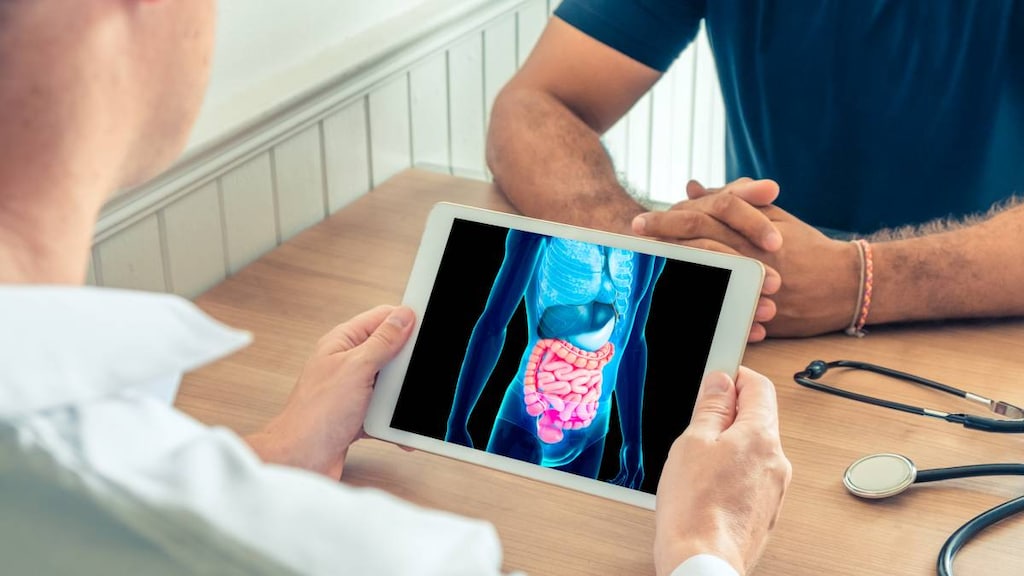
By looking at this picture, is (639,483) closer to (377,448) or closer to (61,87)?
(377,448)

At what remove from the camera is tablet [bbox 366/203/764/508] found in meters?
0.92

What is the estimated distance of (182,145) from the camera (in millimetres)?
681

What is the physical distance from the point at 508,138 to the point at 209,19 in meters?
0.91

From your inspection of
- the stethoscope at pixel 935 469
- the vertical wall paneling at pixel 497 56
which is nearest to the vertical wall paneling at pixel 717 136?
the vertical wall paneling at pixel 497 56

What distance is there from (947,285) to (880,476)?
1.13ft

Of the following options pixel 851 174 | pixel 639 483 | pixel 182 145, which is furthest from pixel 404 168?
pixel 182 145

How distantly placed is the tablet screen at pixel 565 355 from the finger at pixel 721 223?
244 mm

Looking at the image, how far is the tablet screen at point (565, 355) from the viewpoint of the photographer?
3.01ft

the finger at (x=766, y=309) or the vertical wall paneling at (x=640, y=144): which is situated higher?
the finger at (x=766, y=309)

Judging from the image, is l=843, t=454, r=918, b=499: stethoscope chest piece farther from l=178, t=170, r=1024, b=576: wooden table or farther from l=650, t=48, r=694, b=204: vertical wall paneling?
l=650, t=48, r=694, b=204: vertical wall paneling

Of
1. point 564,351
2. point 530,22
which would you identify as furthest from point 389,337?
point 530,22

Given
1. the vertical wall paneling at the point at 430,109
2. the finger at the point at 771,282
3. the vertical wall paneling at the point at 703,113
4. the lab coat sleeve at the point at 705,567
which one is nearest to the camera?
the lab coat sleeve at the point at 705,567

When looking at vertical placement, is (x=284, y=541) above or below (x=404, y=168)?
above

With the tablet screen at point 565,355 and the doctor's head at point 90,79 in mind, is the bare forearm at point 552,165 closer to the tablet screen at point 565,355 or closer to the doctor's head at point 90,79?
the tablet screen at point 565,355
